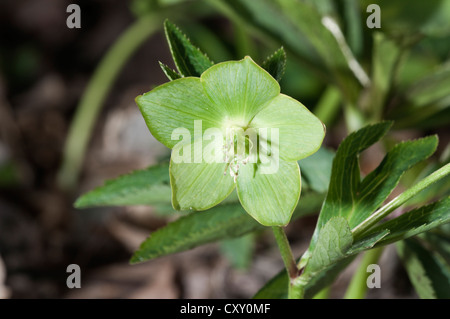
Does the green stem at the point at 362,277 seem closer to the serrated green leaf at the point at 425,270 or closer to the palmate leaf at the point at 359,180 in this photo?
the serrated green leaf at the point at 425,270

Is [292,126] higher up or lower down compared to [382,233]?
higher up

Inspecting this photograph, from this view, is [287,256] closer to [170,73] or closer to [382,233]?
[382,233]

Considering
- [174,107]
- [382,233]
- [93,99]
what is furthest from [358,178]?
[93,99]

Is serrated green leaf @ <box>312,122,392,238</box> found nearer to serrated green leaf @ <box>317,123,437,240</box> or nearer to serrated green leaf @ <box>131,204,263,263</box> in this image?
serrated green leaf @ <box>317,123,437,240</box>

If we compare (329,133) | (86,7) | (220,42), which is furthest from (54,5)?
(329,133)

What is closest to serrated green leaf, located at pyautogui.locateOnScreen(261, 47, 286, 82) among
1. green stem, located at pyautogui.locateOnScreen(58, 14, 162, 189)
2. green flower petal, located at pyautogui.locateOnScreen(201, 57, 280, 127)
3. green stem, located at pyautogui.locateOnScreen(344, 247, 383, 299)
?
green flower petal, located at pyautogui.locateOnScreen(201, 57, 280, 127)

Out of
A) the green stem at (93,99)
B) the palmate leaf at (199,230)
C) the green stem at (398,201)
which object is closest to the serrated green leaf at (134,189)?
the palmate leaf at (199,230)
